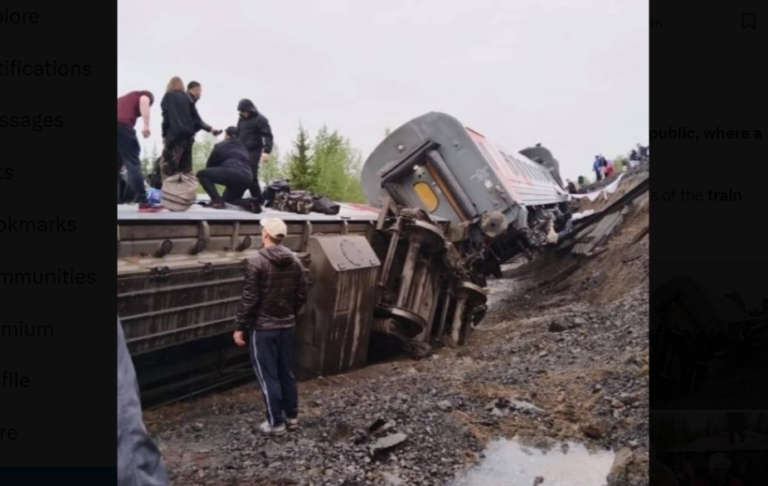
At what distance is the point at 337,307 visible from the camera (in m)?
1.72

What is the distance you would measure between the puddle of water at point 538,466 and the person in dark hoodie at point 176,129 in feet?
3.66

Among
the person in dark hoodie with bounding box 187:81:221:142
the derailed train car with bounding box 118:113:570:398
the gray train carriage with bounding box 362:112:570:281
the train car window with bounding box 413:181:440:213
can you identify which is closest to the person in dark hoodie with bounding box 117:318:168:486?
the derailed train car with bounding box 118:113:570:398

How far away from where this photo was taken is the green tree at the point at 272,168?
1645mm

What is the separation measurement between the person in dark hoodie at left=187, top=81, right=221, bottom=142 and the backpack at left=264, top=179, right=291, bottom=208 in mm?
198

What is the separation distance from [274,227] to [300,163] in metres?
0.21

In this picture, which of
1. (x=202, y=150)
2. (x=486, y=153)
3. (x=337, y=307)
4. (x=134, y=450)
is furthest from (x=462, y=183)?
(x=134, y=450)

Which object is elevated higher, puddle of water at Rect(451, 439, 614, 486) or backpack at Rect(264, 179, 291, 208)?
backpack at Rect(264, 179, 291, 208)

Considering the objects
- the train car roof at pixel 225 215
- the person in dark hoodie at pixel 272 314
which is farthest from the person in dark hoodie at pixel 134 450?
the train car roof at pixel 225 215

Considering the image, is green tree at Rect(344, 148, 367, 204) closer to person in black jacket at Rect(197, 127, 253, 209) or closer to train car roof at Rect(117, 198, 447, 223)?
train car roof at Rect(117, 198, 447, 223)

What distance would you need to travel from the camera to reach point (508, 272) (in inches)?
108
